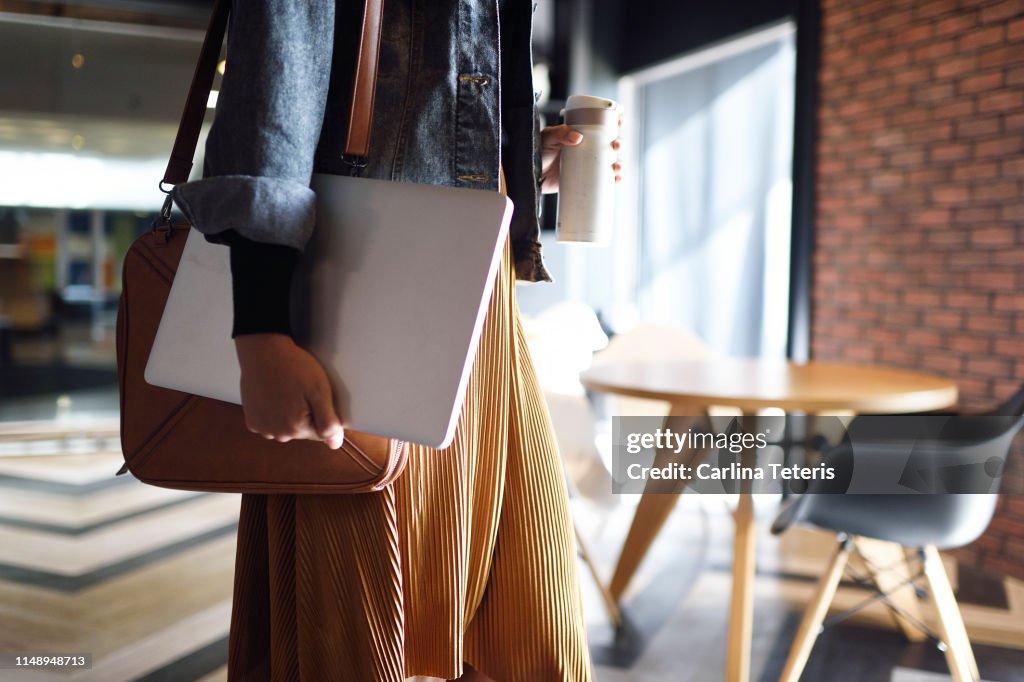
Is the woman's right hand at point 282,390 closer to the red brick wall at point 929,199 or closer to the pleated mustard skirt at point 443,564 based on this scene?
the pleated mustard skirt at point 443,564

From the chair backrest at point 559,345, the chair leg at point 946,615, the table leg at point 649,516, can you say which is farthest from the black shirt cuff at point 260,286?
the chair backrest at point 559,345

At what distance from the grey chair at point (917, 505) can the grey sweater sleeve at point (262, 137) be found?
4.58 ft

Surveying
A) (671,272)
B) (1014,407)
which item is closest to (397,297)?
(1014,407)

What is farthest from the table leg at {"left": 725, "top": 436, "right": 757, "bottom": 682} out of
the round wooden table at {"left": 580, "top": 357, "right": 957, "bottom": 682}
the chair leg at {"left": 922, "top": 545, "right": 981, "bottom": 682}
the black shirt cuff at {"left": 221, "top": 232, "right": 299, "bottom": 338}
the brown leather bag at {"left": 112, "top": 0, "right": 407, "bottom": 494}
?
the black shirt cuff at {"left": 221, "top": 232, "right": 299, "bottom": 338}

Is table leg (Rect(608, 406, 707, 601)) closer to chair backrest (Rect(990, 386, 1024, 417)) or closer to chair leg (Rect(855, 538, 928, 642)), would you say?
chair leg (Rect(855, 538, 928, 642))

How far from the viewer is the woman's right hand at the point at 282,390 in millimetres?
583

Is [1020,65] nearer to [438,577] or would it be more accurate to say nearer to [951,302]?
[951,302]

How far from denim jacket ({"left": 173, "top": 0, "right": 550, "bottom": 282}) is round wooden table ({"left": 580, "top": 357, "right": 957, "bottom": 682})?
40.1 inches

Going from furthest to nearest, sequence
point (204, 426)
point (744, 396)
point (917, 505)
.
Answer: point (744, 396)
point (917, 505)
point (204, 426)

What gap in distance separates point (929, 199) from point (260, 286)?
10.3 ft

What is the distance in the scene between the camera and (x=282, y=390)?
58 cm

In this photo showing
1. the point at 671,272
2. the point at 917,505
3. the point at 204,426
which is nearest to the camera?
the point at 204,426

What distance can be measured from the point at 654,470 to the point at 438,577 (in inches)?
62.5

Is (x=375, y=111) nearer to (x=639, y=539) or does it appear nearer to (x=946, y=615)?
(x=946, y=615)
